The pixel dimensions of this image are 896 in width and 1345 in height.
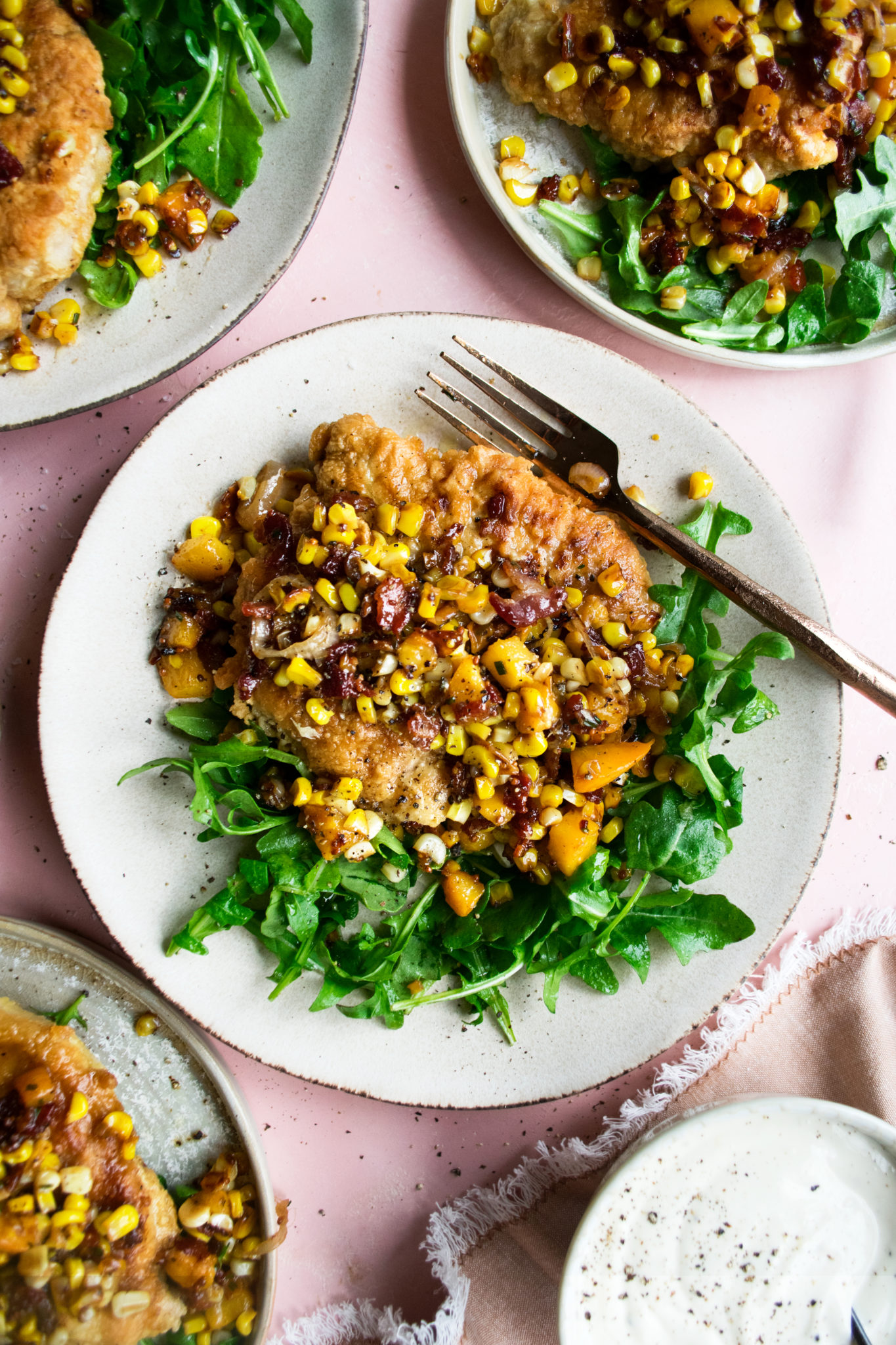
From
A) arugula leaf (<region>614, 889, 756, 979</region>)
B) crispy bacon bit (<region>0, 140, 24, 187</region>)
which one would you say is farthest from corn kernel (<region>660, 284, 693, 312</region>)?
crispy bacon bit (<region>0, 140, 24, 187</region>)

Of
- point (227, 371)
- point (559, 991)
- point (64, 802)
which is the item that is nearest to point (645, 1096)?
point (559, 991)

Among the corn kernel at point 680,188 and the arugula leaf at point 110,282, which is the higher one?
the corn kernel at point 680,188

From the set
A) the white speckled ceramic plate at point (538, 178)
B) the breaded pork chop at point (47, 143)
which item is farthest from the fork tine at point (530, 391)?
the breaded pork chop at point (47, 143)

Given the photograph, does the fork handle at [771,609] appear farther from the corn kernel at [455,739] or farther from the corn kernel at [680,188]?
the corn kernel at [680,188]

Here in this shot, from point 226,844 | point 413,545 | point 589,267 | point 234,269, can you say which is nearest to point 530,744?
point 413,545

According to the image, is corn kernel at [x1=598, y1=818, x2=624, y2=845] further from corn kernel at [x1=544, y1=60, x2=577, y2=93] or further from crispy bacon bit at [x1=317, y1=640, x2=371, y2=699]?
corn kernel at [x1=544, y1=60, x2=577, y2=93]

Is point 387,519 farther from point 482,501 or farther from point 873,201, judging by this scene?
point 873,201

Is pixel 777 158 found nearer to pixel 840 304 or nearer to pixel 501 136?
pixel 840 304
